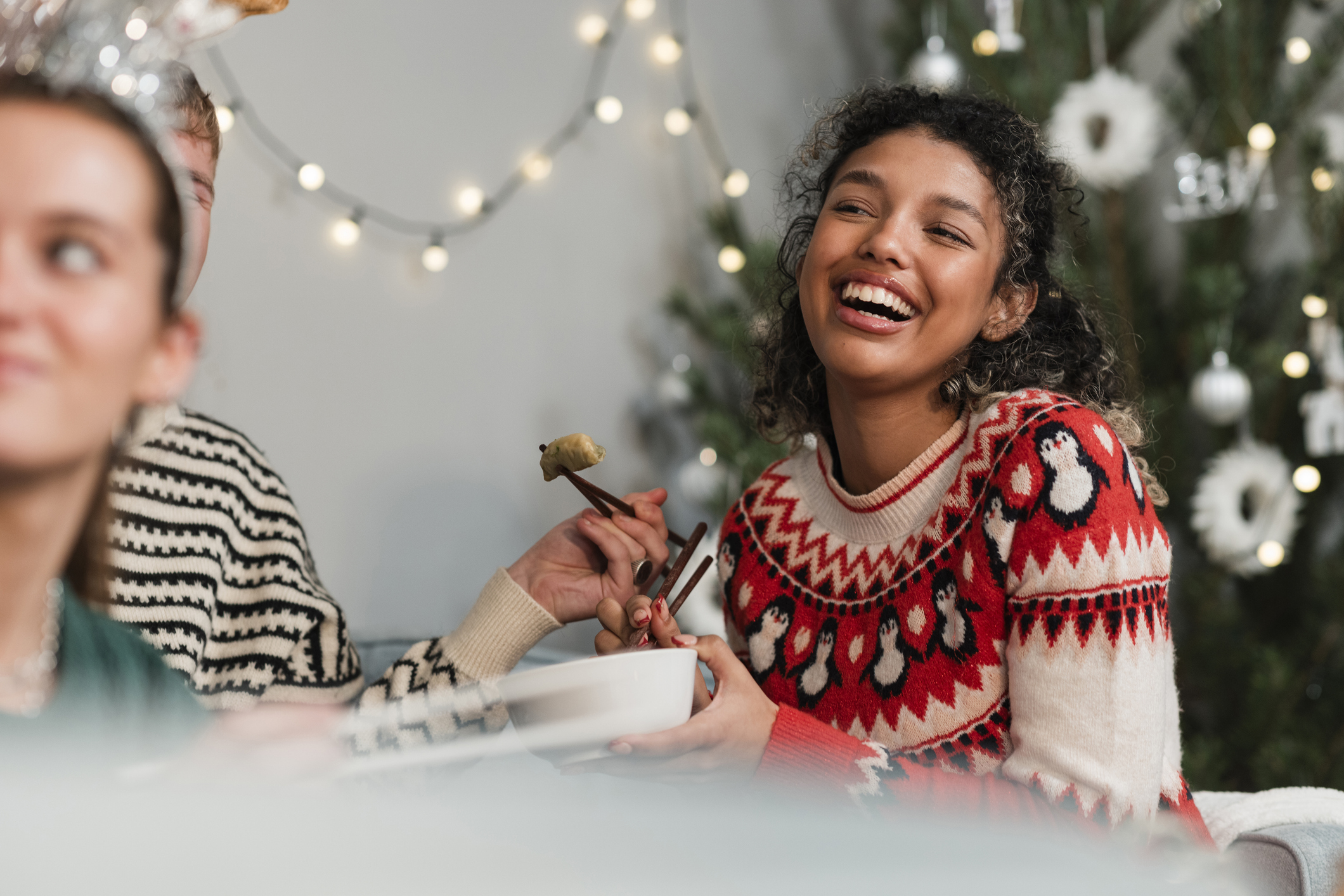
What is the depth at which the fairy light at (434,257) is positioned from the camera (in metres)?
1.32

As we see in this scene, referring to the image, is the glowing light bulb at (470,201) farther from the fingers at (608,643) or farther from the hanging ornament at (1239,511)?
the hanging ornament at (1239,511)

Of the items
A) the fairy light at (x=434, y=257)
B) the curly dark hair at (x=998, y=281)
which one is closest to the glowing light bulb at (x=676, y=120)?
the fairy light at (x=434, y=257)

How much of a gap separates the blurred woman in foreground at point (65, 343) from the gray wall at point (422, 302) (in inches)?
11.9

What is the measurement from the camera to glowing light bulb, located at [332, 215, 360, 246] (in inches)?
43.4

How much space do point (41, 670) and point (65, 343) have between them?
0.10 meters

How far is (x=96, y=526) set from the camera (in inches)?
12.7

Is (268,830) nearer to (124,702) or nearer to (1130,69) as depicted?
(124,702)

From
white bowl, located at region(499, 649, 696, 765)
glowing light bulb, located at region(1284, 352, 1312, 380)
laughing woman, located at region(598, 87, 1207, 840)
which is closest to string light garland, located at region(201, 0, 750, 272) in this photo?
white bowl, located at region(499, 649, 696, 765)

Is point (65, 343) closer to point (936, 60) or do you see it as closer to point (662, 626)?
point (662, 626)

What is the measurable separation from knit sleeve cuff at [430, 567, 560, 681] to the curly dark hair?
42cm

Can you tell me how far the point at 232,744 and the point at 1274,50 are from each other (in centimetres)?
217

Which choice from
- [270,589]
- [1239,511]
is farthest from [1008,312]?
[1239,511]

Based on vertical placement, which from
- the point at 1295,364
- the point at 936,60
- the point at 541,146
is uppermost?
the point at 936,60

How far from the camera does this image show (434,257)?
133cm
